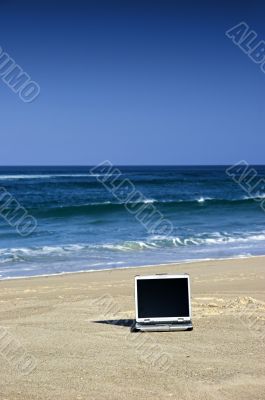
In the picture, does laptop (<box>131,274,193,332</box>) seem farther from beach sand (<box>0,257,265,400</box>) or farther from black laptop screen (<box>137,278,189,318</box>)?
beach sand (<box>0,257,265,400</box>)

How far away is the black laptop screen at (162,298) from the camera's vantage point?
6.66 metres

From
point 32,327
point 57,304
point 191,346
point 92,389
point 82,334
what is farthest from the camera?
point 57,304

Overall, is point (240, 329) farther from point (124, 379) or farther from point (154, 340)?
point (124, 379)

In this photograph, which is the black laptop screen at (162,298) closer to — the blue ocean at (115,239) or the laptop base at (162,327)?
the laptop base at (162,327)

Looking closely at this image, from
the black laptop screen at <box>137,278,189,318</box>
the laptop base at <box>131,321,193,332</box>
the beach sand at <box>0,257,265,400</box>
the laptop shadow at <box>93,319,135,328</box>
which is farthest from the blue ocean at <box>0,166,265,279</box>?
the laptop base at <box>131,321,193,332</box>

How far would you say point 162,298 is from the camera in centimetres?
668

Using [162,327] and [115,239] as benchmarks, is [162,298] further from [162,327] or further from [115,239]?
[115,239]

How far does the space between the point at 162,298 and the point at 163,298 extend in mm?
10

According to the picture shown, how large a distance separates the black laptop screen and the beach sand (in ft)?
0.88

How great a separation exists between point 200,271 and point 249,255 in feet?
12.4

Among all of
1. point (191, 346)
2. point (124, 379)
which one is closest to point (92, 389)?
point (124, 379)

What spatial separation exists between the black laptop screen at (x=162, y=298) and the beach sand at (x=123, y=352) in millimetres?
269

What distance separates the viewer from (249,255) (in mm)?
16625

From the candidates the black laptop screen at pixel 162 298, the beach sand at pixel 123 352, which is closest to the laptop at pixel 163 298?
the black laptop screen at pixel 162 298
